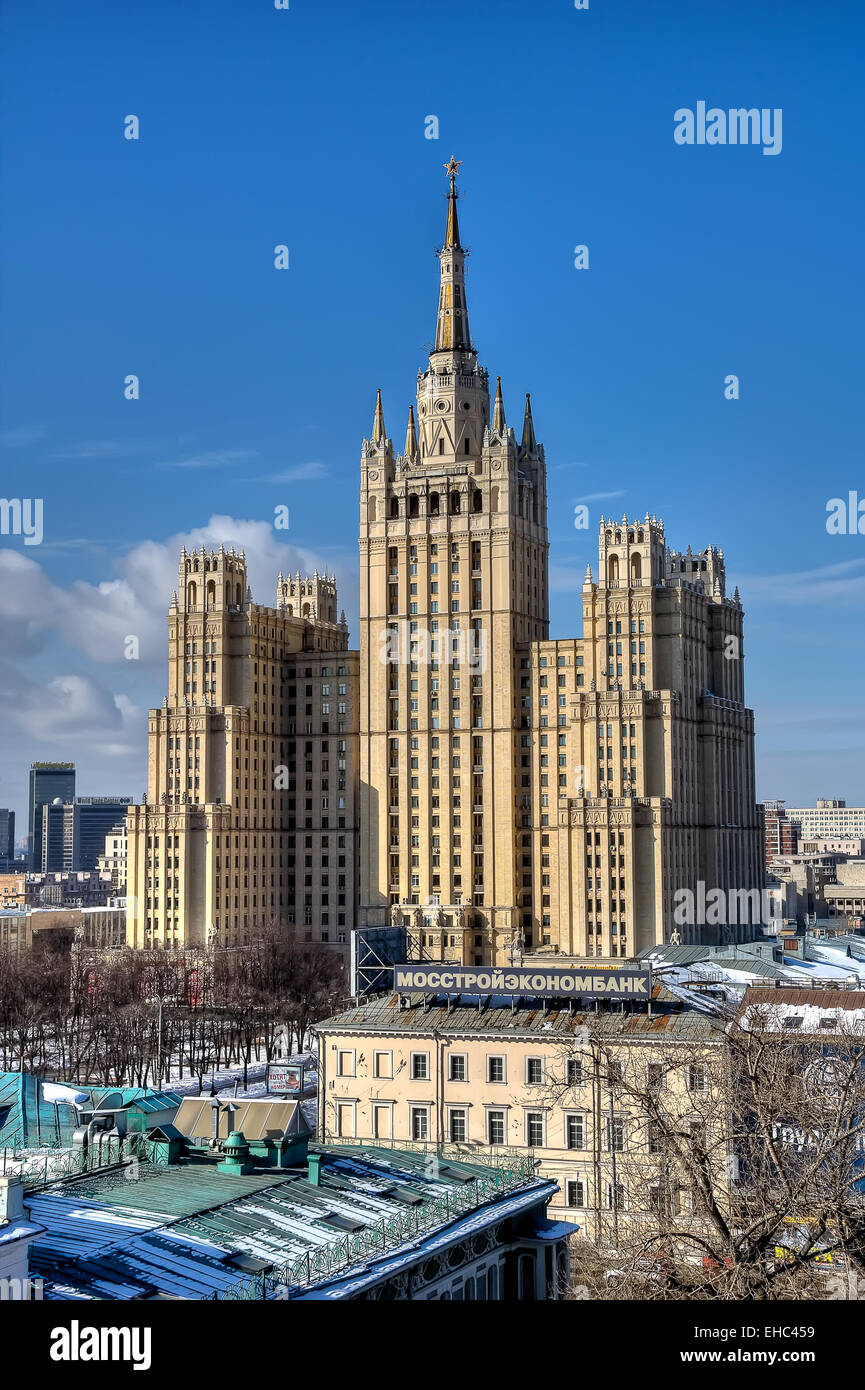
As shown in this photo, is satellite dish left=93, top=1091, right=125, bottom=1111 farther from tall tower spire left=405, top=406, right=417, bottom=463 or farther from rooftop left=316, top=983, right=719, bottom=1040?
tall tower spire left=405, top=406, right=417, bottom=463

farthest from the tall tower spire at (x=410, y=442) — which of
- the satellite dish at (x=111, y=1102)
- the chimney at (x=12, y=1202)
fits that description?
the chimney at (x=12, y=1202)

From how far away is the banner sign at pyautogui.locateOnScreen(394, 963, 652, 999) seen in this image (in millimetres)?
52500

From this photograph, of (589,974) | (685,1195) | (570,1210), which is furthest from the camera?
(589,974)

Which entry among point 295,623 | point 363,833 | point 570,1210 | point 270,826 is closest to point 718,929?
point 363,833

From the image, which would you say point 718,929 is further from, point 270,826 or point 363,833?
point 270,826

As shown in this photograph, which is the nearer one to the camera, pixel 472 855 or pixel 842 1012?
pixel 842 1012

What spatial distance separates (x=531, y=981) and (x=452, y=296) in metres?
95.1

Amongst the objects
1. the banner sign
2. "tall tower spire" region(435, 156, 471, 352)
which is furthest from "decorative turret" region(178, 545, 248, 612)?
the banner sign

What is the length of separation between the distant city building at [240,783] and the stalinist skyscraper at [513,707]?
6.88m

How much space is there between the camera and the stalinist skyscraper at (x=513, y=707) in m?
117

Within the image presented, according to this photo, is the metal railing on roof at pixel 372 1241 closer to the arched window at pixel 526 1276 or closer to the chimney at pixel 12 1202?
the arched window at pixel 526 1276

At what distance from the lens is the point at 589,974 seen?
53094mm

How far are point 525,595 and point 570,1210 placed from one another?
87.3 meters

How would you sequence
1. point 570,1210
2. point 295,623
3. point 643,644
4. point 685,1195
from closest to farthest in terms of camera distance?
1. point 685,1195
2. point 570,1210
3. point 643,644
4. point 295,623
